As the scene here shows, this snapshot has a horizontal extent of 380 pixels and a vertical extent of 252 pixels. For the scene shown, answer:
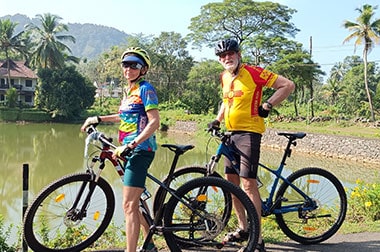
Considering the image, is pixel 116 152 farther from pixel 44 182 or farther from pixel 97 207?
pixel 44 182

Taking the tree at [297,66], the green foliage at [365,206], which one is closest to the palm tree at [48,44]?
the tree at [297,66]

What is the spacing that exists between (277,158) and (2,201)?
12.3m

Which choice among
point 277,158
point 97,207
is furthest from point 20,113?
point 97,207

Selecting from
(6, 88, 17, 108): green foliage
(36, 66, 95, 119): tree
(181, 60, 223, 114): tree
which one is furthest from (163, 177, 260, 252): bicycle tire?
(6, 88, 17, 108): green foliage

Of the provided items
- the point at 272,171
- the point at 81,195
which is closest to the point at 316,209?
the point at 272,171

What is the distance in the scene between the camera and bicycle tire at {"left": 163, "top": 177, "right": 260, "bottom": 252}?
269 cm

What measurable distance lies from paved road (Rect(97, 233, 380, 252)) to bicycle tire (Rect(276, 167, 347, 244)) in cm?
7

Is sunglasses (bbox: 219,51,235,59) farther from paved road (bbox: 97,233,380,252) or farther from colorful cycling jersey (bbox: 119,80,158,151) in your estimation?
paved road (bbox: 97,233,380,252)

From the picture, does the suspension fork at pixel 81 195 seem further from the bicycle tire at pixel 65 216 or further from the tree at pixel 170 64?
the tree at pixel 170 64

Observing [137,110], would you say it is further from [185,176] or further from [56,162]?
[56,162]

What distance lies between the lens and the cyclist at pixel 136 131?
2.51 m

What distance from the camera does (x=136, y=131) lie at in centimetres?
262

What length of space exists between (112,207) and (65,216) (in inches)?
14.0

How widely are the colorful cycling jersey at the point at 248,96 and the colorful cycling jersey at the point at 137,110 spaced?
2.31 ft
